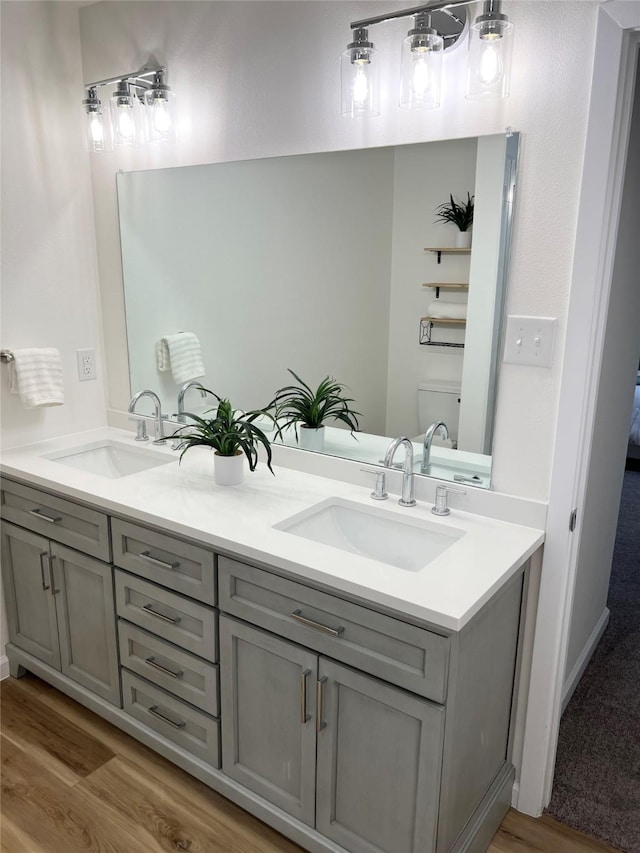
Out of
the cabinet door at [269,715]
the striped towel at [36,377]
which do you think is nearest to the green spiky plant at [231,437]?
the cabinet door at [269,715]

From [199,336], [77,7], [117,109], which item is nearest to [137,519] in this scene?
[199,336]

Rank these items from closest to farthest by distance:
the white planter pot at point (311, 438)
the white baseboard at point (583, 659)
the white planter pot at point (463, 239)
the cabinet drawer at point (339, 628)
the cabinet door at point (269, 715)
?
the cabinet drawer at point (339, 628) < the cabinet door at point (269, 715) < the white planter pot at point (463, 239) < the white planter pot at point (311, 438) < the white baseboard at point (583, 659)

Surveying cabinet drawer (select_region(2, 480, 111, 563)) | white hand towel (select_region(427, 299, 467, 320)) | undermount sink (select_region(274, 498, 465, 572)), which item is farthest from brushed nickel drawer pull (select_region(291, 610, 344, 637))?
white hand towel (select_region(427, 299, 467, 320))

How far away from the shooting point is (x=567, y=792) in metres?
1.95

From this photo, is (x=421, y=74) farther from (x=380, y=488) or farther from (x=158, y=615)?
(x=158, y=615)

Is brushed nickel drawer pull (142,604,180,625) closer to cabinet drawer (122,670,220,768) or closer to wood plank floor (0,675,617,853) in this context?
cabinet drawer (122,670,220,768)

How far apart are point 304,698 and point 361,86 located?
5.13ft

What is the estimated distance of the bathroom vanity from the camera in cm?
144

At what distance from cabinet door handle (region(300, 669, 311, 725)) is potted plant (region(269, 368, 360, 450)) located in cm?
78

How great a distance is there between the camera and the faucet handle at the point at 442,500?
5.96 ft

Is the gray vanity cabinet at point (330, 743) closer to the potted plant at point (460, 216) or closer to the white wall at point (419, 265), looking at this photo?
the white wall at point (419, 265)

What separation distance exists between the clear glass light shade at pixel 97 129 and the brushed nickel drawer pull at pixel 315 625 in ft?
5.81

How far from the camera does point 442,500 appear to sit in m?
1.82

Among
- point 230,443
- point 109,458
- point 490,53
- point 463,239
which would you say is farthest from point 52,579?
point 490,53
